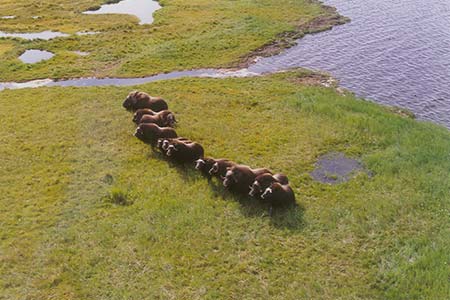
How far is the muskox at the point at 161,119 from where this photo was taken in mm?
21047

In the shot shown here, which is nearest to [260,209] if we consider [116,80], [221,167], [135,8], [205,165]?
[221,167]

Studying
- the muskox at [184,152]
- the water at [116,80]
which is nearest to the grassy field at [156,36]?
the water at [116,80]

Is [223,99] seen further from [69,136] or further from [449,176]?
[449,176]

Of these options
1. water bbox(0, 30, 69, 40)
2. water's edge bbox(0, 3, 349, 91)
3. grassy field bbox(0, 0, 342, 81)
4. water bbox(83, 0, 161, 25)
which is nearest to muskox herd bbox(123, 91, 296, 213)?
water's edge bbox(0, 3, 349, 91)

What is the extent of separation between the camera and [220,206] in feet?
52.2

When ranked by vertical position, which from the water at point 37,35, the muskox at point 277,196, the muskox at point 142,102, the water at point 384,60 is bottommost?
the water at point 37,35

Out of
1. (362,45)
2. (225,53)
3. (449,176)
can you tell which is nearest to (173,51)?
(225,53)

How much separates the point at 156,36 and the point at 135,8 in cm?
1177

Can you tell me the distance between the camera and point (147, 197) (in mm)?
16500

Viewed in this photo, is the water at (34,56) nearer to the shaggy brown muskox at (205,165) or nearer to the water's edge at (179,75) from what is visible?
the water's edge at (179,75)

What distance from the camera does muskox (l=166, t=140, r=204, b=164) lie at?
18234 mm

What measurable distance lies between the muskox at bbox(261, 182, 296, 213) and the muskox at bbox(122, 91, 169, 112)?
9.24 metres

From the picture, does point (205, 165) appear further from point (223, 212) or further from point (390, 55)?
point (390, 55)

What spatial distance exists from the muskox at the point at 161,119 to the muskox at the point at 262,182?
6.53m
